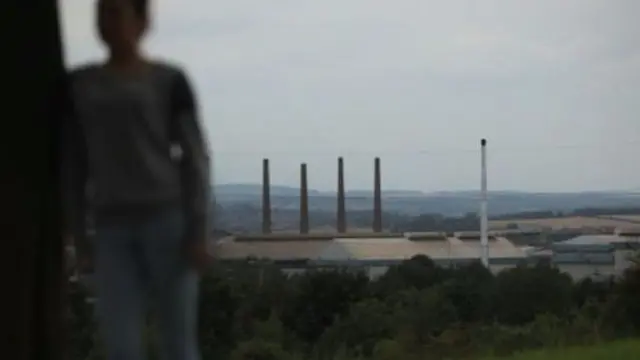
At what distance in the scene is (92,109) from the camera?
2721mm

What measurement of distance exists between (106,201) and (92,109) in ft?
0.70

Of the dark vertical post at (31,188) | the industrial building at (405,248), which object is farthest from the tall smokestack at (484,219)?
the dark vertical post at (31,188)

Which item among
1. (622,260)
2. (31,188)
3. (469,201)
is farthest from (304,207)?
(31,188)

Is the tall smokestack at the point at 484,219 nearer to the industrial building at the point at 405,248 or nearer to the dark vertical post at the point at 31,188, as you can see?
the industrial building at the point at 405,248

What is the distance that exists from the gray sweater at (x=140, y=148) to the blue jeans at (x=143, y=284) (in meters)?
0.03

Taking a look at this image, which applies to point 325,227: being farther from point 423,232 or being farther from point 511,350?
point 511,350

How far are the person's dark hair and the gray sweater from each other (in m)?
0.12

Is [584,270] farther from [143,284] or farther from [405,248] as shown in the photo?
[143,284]

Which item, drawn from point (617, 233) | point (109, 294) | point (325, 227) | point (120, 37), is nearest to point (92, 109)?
point (120, 37)

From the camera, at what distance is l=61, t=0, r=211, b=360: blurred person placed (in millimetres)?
2697

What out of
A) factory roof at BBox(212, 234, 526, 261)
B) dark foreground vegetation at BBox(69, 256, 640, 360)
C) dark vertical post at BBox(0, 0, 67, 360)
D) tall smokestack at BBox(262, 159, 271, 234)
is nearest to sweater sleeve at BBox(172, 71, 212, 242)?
dark vertical post at BBox(0, 0, 67, 360)

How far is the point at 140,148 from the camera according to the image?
2.70 m

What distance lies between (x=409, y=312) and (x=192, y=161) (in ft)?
13.3

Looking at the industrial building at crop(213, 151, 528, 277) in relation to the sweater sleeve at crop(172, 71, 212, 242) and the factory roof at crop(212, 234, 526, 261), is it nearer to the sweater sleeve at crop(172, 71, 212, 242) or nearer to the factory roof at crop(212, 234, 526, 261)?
the factory roof at crop(212, 234, 526, 261)
